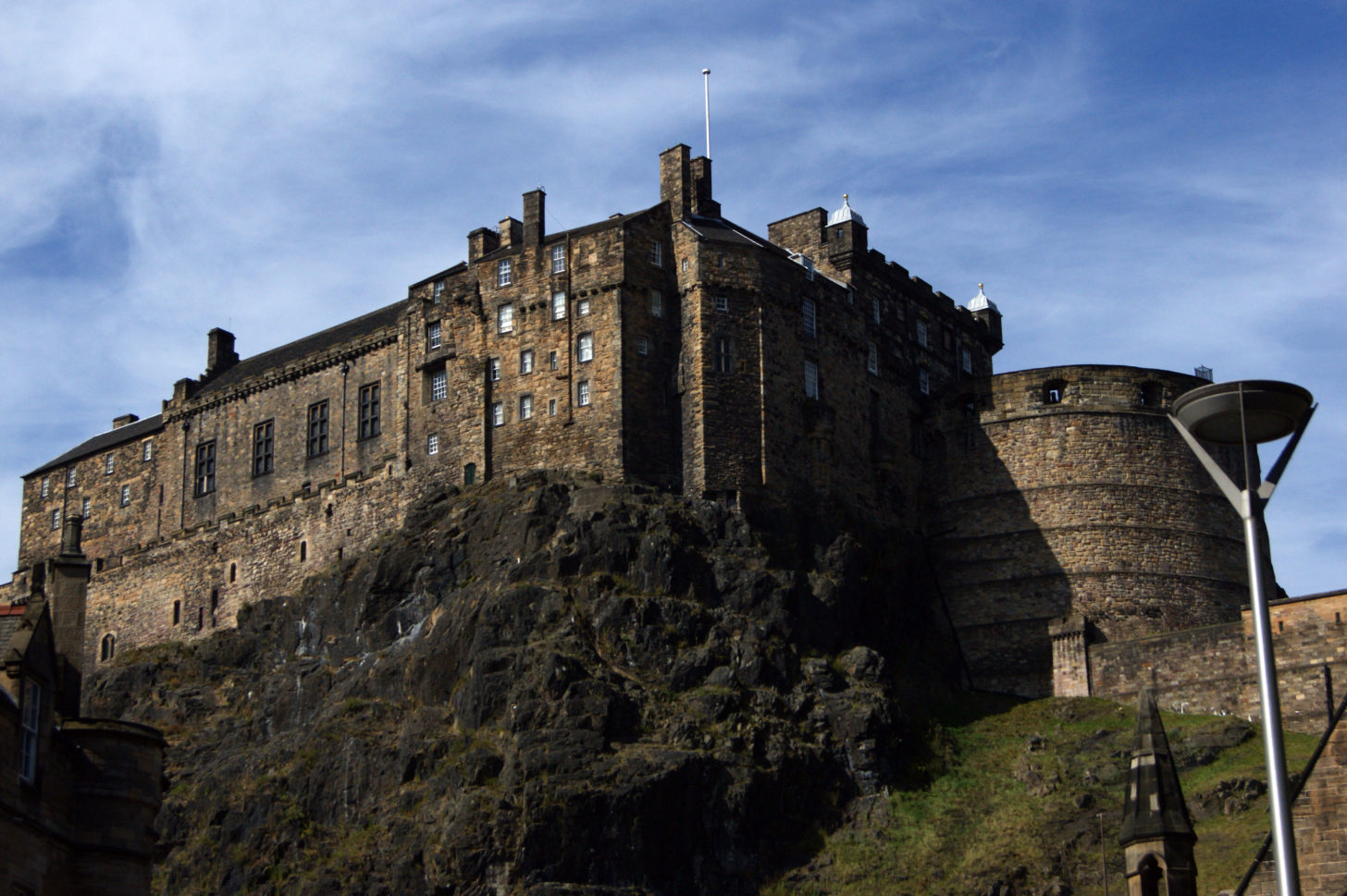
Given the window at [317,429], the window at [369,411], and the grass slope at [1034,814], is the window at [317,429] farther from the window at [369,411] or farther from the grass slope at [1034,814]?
the grass slope at [1034,814]

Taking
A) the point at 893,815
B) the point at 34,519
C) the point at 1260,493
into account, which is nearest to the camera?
the point at 1260,493

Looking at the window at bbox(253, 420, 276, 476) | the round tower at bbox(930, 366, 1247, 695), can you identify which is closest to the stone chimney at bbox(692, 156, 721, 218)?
the round tower at bbox(930, 366, 1247, 695)

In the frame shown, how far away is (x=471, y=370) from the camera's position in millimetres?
64125

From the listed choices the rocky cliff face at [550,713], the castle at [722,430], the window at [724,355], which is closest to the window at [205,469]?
the castle at [722,430]

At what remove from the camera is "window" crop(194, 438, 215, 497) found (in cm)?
7456

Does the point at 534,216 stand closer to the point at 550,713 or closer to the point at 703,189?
the point at 703,189

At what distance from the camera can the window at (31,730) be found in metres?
24.6

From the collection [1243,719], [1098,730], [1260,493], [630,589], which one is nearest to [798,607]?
[630,589]

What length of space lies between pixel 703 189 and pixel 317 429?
712 inches

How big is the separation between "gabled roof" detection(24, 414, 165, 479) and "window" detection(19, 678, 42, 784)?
54631 millimetres

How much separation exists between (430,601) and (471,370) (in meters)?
9.24

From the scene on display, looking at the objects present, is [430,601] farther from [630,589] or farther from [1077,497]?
[1077,497]

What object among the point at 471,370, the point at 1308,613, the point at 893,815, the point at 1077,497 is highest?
the point at 471,370

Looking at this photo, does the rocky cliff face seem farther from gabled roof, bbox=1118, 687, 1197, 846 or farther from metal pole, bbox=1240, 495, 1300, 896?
metal pole, bbox=1240, 495, 1300, 896
